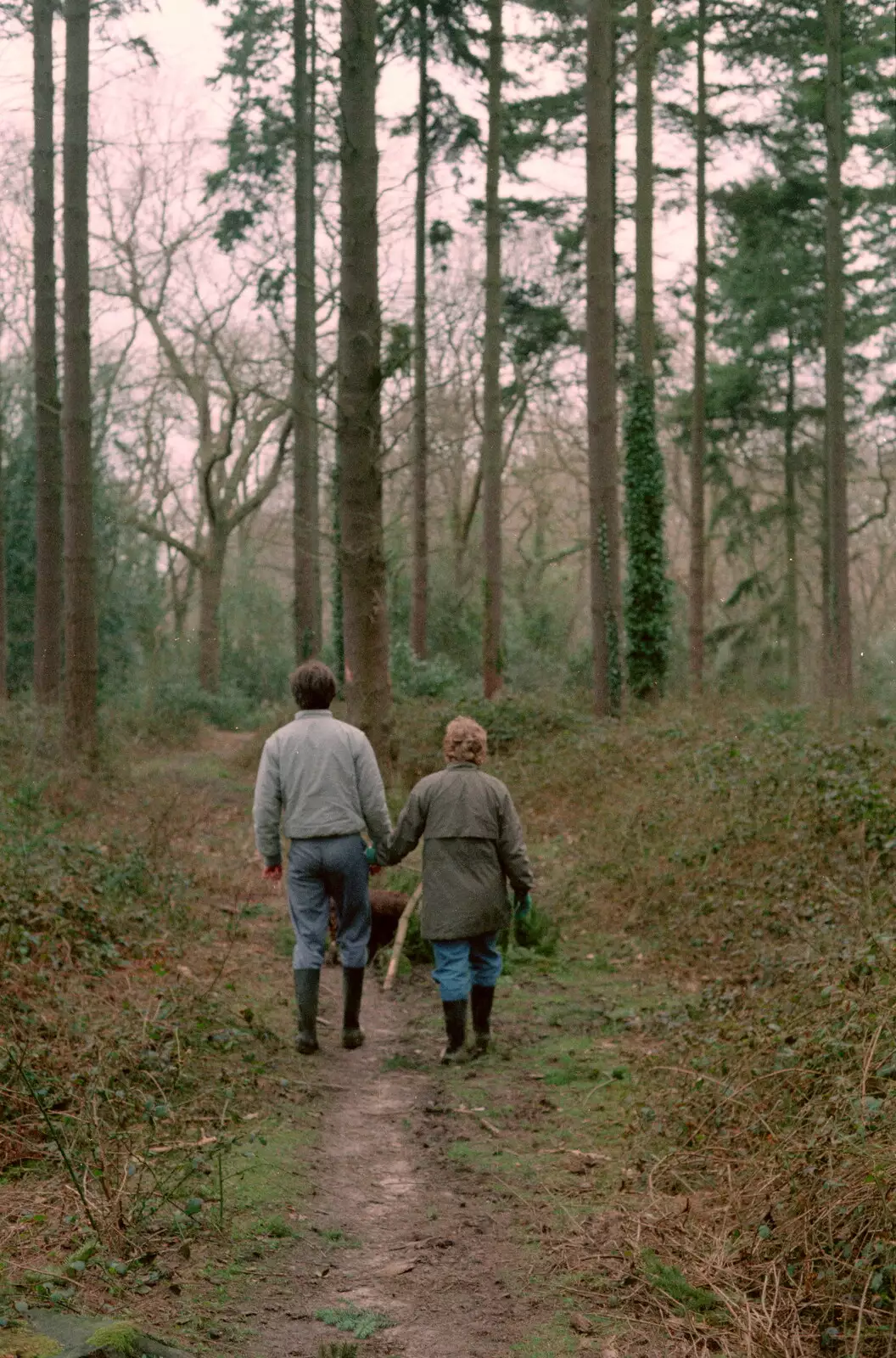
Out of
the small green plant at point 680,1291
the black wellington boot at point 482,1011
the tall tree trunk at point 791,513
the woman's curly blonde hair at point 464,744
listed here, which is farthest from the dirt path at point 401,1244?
the tall tree trunk at point 791,513

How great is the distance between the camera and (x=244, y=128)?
24.8 meters

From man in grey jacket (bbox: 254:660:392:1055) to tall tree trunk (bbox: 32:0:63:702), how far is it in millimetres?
12371

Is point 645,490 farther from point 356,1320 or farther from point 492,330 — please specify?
point 356,1320

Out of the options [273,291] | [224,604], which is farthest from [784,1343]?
[224,604]

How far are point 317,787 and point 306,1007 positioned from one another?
1.28m

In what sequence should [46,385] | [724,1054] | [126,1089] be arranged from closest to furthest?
1. [126,1089]
2. [724,1054]
3. [46,385]

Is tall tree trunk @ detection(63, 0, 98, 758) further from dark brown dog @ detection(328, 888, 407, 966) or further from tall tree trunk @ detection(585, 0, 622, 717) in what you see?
tall tree trunk @ detection(585, 0, 622, 717)

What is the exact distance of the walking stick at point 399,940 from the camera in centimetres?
914

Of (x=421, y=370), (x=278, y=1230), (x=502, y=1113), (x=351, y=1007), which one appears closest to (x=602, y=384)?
(x=421, y=370)

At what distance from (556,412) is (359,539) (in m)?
28.0

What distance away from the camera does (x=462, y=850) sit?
24.4 ft

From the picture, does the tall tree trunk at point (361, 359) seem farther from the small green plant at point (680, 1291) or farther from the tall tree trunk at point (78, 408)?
the small green plant at point (680, 1291)

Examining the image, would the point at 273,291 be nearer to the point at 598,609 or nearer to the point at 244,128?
the point at 244,128

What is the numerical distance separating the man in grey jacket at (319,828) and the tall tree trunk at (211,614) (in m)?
25.2
